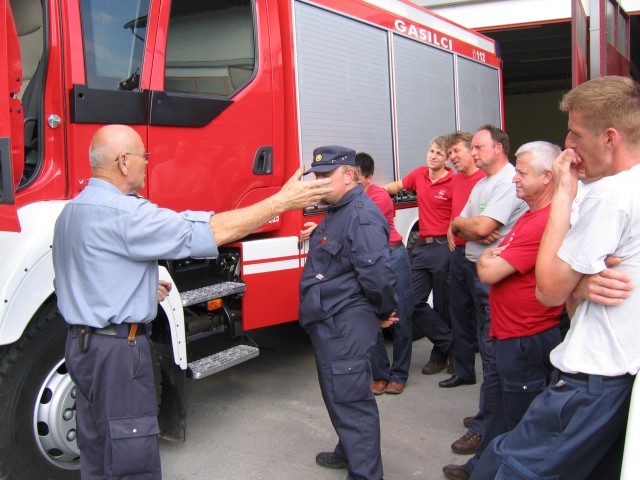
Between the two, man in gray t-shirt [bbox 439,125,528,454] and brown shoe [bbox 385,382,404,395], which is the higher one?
man in gray t-shirt [bbox 439,125,528,454]

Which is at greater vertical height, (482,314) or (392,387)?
(482,314)

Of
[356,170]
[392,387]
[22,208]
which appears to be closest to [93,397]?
[22,208]

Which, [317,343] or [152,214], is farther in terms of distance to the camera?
[317,343]

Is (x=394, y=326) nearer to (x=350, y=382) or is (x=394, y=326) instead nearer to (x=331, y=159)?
(x=350, y=382)

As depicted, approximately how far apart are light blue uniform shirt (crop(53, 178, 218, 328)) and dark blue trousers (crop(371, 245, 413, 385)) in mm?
2580

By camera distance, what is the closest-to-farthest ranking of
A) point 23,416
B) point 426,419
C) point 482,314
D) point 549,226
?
point 549,226, point 23,416, point 482,314, point 426,419

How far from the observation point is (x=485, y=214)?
369 cm

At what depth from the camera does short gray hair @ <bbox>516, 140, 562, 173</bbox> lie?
271 centimetres

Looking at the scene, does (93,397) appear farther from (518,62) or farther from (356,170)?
(518,62)

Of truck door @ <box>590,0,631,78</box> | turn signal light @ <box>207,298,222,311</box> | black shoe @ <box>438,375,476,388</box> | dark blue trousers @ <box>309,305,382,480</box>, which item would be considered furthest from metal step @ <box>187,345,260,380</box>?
truck door @ <box>590,0,631,78</box>

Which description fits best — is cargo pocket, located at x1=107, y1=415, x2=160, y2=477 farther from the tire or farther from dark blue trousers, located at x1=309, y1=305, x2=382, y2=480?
dark blue trousers, located at x1=309, y1=305, x2=382, y2=480

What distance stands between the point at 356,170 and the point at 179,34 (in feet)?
4.56

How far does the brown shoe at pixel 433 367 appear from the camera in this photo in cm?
504

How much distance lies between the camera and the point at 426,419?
4121mm
